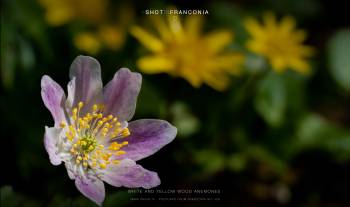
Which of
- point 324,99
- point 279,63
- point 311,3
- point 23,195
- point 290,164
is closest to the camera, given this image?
point 23,195

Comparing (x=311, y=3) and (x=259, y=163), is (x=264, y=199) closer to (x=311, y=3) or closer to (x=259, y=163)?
(x=259, y=163)

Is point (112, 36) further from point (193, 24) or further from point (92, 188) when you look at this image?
point (92, 188)

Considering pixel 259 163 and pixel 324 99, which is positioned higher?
pixel 324 99

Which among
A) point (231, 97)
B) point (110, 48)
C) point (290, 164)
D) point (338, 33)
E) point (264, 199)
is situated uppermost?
point (338, 33)

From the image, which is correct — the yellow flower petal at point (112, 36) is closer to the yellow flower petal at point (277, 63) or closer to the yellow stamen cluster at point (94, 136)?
the yellow flower petal at point (277, 63)

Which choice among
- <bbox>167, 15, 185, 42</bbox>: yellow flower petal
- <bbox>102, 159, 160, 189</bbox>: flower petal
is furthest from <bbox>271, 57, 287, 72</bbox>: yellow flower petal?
<bbox>102, 159, 160, 189</bbox>: flower petal

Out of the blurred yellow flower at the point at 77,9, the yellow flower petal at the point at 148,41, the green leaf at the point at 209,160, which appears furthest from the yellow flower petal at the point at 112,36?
the green leaf at the point at 209,160

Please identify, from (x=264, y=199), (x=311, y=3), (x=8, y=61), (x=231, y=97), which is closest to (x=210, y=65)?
(x=231, y=97)

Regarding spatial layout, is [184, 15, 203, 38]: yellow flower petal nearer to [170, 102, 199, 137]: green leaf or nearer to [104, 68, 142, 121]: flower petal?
[170, 102, 199, 137]: green leaf
